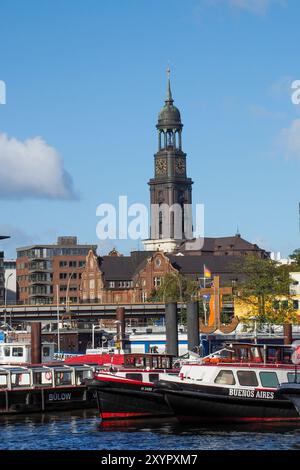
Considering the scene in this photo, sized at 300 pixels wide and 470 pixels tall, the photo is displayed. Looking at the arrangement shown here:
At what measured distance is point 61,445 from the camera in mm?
53781

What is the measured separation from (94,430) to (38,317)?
12040 cm

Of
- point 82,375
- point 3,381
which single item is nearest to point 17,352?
point 82,375

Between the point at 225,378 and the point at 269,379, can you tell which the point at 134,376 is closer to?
the point at 225,378

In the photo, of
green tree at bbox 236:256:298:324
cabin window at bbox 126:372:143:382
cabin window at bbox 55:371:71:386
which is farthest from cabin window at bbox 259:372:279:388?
green tree at bbox 236:256:298:324

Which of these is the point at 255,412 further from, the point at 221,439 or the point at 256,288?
the point at 256,288

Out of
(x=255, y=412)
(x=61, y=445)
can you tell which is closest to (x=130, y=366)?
(x=255, y=412)

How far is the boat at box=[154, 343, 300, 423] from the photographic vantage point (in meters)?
61.1

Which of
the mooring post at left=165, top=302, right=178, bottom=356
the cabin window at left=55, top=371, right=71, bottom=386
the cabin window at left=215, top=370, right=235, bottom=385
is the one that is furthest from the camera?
the mooring post at left=165, top=302, right=178, bottom=356

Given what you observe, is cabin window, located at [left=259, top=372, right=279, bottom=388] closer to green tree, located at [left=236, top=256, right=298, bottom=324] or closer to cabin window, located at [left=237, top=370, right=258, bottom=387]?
cabin window, located at [left=237, top=370, right=258, bottom=387]

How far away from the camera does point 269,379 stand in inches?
2464

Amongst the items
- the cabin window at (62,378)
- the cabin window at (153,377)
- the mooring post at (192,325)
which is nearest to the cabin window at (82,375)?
the cabin window at (62,378)

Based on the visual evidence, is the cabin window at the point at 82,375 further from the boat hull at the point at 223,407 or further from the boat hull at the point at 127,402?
the boat hull at the point at 223,407

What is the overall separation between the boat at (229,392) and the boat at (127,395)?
136 centimetres

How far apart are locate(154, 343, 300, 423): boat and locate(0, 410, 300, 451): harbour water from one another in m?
0.82
